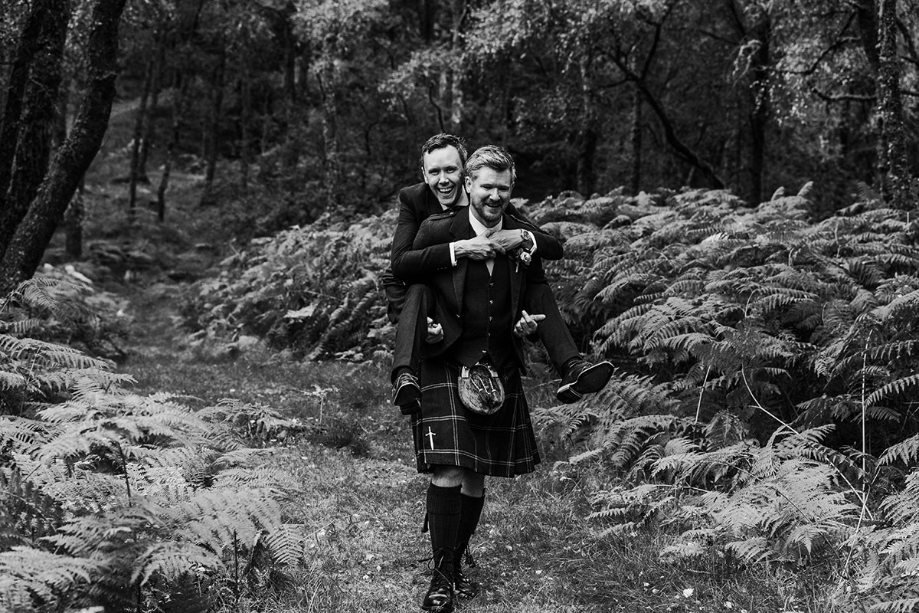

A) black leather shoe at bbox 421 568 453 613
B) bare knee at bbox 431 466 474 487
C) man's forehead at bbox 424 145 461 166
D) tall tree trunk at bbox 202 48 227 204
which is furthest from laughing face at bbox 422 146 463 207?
tall tree trunk at bbox 202 48 227 204

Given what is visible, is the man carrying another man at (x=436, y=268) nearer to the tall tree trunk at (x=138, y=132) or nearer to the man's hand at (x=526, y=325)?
the man's hand at (x=526, y=325)

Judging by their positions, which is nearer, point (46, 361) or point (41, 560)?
point (41, 560)

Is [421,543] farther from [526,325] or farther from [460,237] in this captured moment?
[460,237]

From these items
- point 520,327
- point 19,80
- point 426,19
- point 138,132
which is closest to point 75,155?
point 19,80

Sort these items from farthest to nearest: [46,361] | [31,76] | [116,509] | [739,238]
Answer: [31,76] → [739,238] → [46,361] → [116,509]

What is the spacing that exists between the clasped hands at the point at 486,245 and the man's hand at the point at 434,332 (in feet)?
1.29

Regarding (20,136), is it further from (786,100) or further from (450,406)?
(786,100)

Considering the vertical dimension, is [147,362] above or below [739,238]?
below

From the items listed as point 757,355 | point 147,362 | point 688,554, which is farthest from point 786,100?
point 688,554

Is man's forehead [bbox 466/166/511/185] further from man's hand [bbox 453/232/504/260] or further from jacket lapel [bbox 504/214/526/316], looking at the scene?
jacket lapel [bbox 504/214/526/316]

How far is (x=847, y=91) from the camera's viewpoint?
55.6 feet

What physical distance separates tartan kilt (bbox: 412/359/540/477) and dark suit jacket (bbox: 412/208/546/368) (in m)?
0.15

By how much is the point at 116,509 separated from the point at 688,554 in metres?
3.03

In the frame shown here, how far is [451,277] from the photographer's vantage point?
14.1ft
